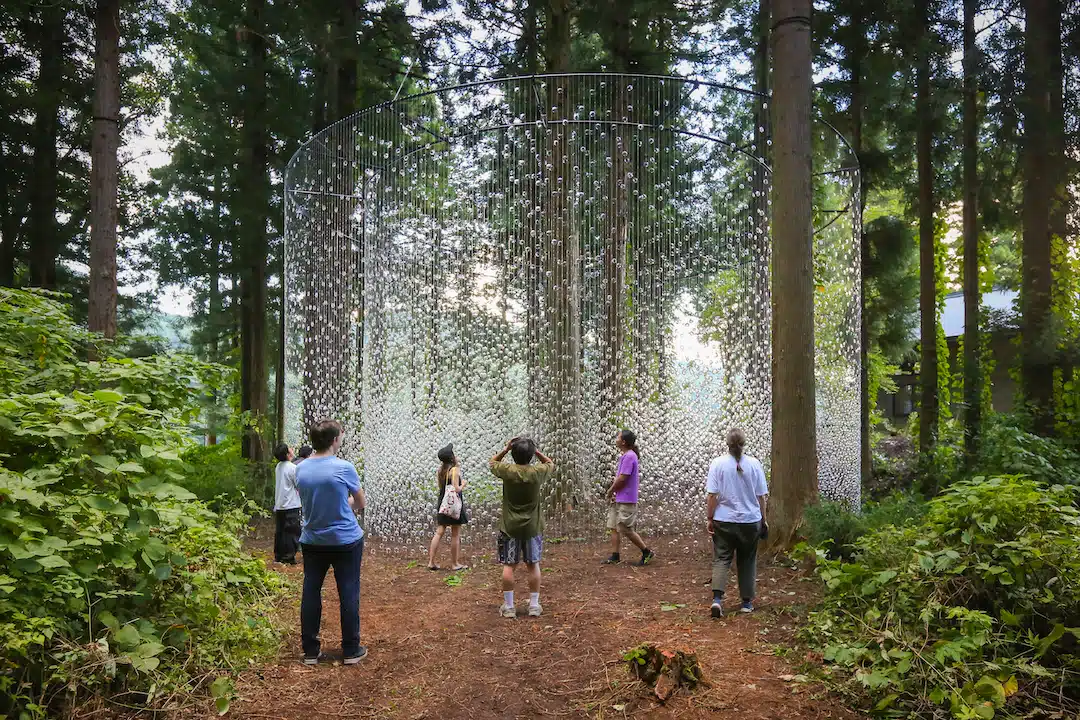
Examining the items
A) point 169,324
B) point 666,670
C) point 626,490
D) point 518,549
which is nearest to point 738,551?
point 518,549

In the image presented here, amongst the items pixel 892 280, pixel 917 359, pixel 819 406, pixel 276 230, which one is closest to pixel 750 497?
pixel 819 406

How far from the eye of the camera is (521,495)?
188 inches

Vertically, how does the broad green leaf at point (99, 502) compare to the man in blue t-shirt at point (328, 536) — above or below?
above

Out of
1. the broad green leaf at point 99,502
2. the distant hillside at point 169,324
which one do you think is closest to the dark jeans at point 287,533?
the broad green leaf at point 99,502

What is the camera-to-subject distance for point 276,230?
1200cm

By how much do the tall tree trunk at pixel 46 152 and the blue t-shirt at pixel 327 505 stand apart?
8238mm

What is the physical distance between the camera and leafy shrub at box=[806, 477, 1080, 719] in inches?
117

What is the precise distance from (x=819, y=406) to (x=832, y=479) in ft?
3.08

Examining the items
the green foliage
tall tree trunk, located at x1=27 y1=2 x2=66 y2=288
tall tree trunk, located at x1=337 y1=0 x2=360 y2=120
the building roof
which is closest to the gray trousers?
the green foliage

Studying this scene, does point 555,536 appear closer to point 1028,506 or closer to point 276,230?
point 1028,506

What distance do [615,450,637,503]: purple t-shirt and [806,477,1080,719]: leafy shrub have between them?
261cm

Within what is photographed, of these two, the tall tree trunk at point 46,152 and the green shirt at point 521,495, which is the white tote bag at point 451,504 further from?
the tall tree trunk at point 46,152

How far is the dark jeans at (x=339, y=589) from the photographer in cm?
386

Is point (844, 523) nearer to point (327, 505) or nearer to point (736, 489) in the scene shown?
point (736, 489)
